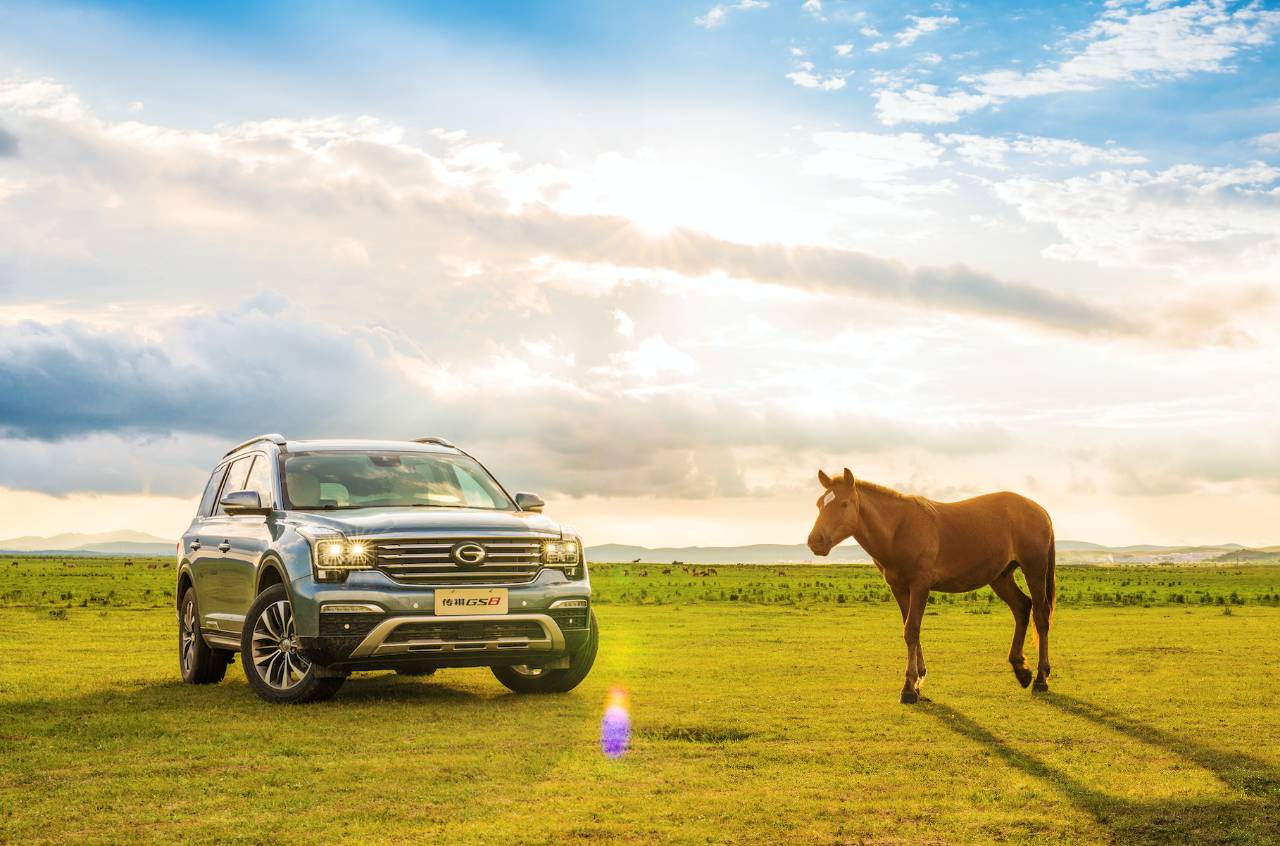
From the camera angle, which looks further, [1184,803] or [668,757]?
[668,757]

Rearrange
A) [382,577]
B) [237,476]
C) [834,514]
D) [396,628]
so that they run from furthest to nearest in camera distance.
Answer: [237,476] → [834,514] → [382,577] → [396,628]

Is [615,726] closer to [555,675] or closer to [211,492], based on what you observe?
[555,675]

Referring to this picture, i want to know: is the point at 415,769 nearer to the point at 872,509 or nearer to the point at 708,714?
the point at 708,714

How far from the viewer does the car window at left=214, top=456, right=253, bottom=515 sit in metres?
14.5

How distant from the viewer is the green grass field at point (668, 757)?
278 inches

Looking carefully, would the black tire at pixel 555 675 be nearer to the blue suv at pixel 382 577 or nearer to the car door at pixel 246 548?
the blue suv at pixel 382 577

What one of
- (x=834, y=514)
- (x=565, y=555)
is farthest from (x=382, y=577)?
(x=834, y=514)

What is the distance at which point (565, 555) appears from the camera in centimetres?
1252

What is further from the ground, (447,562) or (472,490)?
(472,490)

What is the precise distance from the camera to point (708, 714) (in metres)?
11.6

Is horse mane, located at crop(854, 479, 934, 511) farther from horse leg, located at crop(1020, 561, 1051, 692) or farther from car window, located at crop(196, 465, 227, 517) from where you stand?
car window, located at crop(196, 465, 227, 517)

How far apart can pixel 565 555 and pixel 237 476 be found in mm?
4639

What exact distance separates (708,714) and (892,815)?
4.31 meters

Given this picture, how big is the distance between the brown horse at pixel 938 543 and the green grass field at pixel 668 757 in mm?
851
